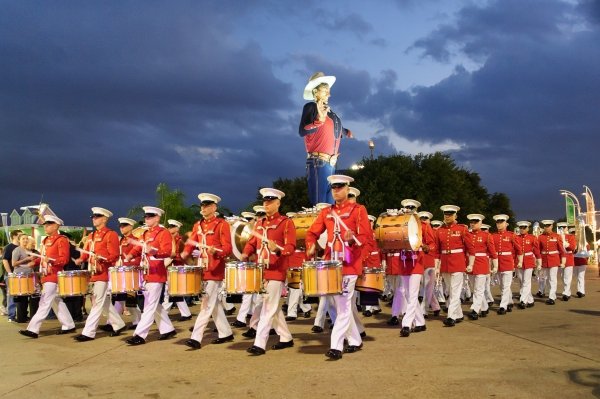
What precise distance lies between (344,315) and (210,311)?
2387 mm

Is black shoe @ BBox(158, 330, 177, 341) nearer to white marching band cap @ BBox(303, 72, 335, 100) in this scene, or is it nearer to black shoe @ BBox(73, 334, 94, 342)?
black shoe @ BBox(73, 334, 94, 342)

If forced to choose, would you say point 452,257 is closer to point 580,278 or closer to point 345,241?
point 345,241

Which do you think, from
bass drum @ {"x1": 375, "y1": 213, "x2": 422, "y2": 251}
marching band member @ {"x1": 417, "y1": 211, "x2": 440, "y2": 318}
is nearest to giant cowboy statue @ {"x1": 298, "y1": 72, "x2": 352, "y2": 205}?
marching band member @ {"x1": 417, "y1": 211, "x2": 440, "y2": 318}

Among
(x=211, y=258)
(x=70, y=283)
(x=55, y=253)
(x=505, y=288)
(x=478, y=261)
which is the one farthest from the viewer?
(x=505, y=288)

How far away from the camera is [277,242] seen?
32.2ft

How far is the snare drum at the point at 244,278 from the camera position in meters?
9.29

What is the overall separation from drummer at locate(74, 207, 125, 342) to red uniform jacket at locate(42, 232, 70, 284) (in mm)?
386

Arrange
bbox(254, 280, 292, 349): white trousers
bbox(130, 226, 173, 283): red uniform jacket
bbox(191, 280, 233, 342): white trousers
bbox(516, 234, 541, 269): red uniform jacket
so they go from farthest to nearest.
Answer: bbox(516, 234, 541, 269): red uniform jacket
bbox(130, 226, 173, 283): red uniform jacket
bbox(191, 280, 233, 342): white trousers
bbox(254, 280, 292, 349): white trousers

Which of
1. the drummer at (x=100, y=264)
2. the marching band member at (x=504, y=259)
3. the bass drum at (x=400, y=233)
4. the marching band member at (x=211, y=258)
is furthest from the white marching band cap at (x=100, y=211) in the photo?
the marching band member at (x=504, y=259)

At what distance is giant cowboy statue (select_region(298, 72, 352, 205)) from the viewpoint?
1688 centimetres

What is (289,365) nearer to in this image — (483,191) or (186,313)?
(186,313)

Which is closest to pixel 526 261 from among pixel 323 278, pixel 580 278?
pixel 580 278

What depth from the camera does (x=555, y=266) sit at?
1781 centimetres

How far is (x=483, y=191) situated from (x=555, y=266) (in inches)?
1425
